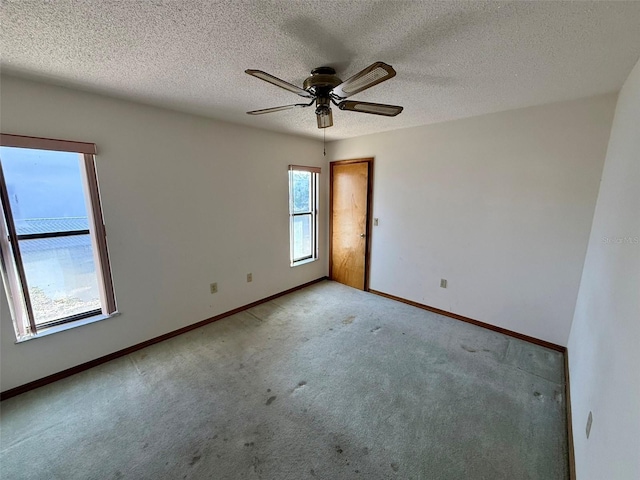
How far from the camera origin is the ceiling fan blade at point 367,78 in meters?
1.21

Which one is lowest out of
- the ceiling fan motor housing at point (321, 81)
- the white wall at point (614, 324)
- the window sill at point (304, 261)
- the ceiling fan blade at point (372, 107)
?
the window sill at point (304, 261)

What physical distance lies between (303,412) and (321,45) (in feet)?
7.64

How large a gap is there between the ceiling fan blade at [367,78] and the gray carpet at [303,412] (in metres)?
2.10

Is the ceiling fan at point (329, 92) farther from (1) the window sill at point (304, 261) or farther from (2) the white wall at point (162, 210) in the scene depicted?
(1) the window sill at point (304, 261)

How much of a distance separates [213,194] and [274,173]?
91 centimetres

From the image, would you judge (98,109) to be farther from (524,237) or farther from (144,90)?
(524,237)

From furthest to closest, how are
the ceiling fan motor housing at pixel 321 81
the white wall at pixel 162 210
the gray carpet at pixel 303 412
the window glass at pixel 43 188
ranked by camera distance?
the white wall at pixel 162 210, the window glass at pixel 43 188, the ceiling fan motor housing at pixel 321 81, the gray carpet at pixel 303 412

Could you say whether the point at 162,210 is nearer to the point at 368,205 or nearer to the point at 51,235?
the point at 51,235

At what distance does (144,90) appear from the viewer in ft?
6.80

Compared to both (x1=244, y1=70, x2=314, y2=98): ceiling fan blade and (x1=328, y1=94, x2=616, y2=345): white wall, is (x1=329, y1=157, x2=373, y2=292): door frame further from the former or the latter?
(x1=244, y1=70, x2=314, y2=98): ceiling fan blade

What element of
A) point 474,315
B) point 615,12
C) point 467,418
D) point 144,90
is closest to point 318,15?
point 615,12

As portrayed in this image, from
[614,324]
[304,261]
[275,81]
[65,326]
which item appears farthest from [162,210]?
[614,324]

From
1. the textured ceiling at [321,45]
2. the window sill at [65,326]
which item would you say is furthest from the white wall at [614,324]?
the window sill at [65,326]

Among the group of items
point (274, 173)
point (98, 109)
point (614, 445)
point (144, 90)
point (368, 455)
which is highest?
point (144, 90)
